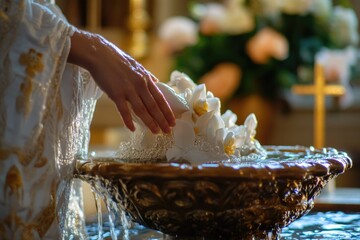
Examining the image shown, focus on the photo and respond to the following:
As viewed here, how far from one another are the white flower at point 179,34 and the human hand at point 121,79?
5.88ft

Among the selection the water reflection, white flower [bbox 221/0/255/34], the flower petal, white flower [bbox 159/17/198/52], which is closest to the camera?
the flower petal

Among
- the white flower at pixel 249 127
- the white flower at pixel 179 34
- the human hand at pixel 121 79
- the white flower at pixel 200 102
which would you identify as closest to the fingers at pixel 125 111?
the human hand at pixel 121 79

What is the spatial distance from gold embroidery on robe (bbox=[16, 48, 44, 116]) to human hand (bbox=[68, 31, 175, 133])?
41 millimetres

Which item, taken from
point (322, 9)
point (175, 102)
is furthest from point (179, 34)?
point (175, 102)

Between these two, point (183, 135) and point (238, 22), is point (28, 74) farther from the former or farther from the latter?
point (238, 22)

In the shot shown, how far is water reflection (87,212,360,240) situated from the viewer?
3.59ft

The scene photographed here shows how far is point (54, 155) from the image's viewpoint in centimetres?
96

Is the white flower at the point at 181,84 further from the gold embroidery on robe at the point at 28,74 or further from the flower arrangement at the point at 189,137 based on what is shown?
the gold embroidery on robe at the point at 28,74

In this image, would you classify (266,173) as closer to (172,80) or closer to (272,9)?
(172,80)

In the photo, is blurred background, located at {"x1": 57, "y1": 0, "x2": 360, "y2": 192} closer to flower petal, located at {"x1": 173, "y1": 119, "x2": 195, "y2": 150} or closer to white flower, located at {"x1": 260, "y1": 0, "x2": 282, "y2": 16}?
white flower, located at {"x1": 260, "y1": 0, "x2": 282, "y2": 16}

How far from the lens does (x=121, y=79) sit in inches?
36.9

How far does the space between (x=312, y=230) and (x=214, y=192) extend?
32 cm

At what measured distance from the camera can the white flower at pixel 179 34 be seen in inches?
108

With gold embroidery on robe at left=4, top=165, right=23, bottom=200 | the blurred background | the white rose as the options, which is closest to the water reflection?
gold embroidery on robe at left=4, top=165, right=23, bottom=200
